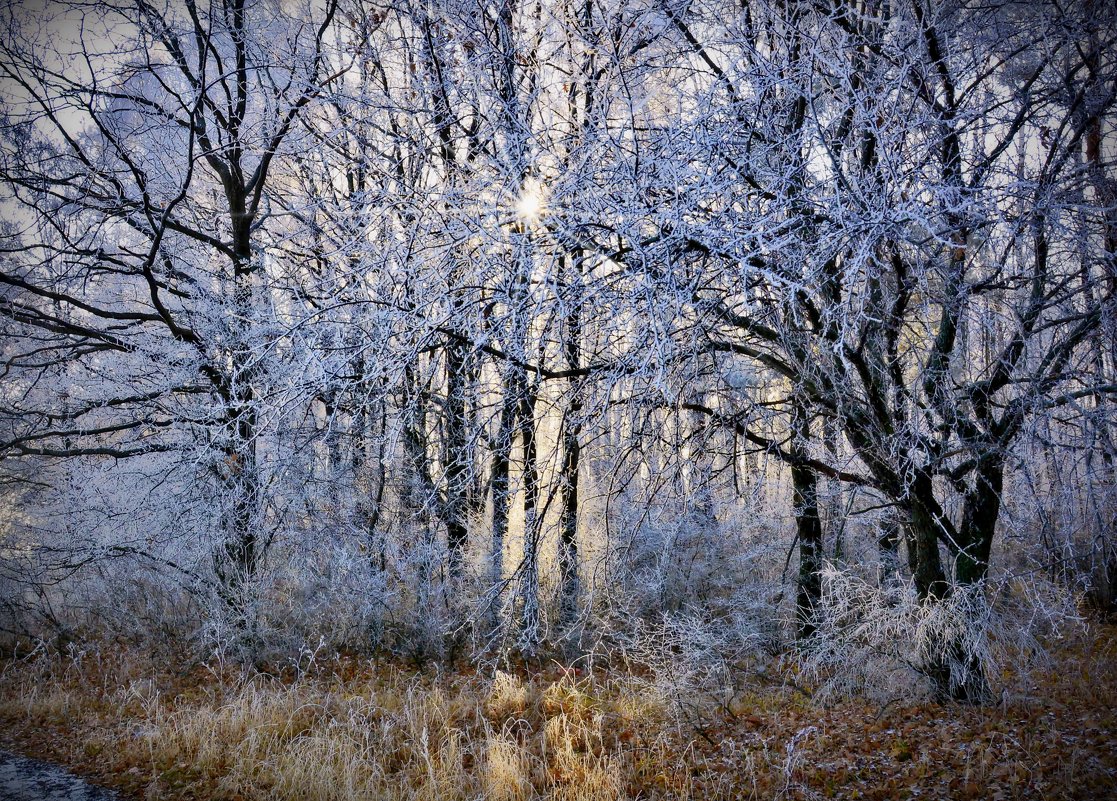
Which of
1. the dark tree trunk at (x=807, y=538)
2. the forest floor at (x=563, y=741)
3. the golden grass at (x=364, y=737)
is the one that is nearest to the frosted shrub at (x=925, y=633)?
the forest floor at (x=563, y=741)

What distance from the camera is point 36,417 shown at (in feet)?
28.5

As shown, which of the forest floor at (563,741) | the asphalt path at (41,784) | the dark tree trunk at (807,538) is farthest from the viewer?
the dark tree trunk at (807,538)

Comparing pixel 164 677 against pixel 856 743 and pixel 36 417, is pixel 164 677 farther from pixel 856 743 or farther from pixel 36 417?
pixel 856 743

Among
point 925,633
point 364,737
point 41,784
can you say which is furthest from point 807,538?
point 41,784

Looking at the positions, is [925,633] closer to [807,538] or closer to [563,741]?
[563,741]

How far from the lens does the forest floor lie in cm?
481

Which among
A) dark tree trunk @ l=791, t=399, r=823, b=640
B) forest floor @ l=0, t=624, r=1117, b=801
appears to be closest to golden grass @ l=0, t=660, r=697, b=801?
forest floor @ l=0, t=624, r=1117, b=801

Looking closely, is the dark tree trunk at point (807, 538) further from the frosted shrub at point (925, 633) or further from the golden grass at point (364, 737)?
the golden grass at point (364, 737)

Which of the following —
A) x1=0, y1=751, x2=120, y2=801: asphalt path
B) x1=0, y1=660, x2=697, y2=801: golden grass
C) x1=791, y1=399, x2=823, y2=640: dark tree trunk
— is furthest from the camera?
x1=791, y1=399, x2=823, y2=640: dark tree trunk

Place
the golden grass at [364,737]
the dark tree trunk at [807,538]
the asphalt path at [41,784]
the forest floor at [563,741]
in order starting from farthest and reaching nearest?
the dark tree trunk at [807,538], the asphalt path at [41,784], the golden grass at [364,737], the forest floor at [563,741]

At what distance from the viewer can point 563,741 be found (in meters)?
5.90

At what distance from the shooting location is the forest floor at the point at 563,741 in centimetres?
481

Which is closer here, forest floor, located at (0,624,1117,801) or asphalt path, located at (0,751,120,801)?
forest floor, located at (0,624,1117,801)

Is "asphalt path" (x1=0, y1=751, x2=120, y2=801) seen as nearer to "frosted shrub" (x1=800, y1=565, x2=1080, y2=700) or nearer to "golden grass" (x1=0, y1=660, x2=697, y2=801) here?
"golden grass" (x1=0, y1=660, x2=697, y2=801)
